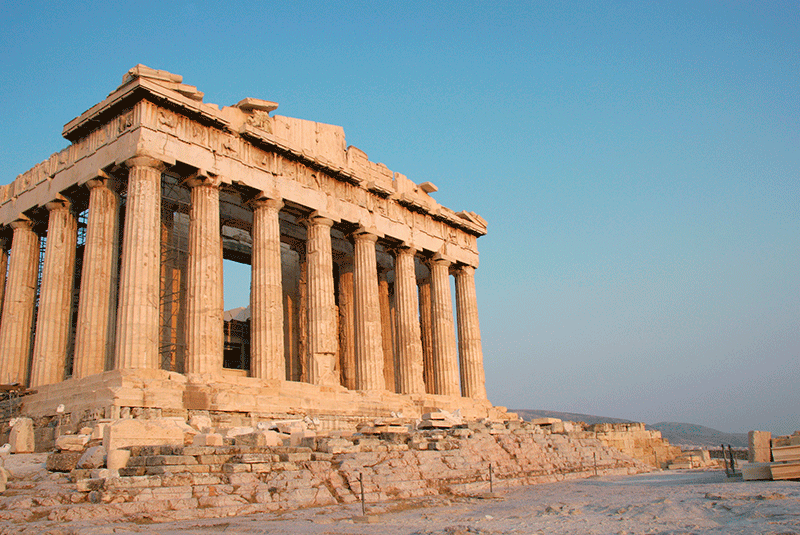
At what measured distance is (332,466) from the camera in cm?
1295

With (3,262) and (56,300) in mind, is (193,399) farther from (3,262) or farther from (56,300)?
(3,262)

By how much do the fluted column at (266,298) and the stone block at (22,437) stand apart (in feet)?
21.4

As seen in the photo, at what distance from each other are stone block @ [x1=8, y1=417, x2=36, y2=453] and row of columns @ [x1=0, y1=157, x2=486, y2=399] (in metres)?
2.36

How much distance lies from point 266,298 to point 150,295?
410 centimetres

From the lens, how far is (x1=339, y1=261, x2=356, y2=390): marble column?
2984 cm

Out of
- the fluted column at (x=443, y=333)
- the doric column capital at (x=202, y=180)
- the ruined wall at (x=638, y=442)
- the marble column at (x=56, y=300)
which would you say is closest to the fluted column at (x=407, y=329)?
the fluted column at (x=443, y=333)

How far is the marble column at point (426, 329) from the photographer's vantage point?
3356 cm

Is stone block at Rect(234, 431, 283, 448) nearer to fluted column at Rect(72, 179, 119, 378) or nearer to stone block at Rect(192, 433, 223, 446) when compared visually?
stone block at Rect(192, 433, 223, 446)

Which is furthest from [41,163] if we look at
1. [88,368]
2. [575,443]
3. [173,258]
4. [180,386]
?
[575,443]

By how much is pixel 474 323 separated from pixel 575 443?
12.1 metres

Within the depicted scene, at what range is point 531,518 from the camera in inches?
372

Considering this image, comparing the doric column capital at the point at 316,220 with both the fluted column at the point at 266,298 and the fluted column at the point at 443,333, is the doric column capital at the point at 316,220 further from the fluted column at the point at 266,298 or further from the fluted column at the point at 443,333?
the fluted column at the point at 443,333

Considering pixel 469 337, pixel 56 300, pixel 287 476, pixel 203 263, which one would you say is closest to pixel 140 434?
pixel 287 476

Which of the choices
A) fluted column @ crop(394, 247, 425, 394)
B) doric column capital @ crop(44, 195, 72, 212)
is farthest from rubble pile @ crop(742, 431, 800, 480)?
doric column capital @ crop(44, 195, 72, 212)
